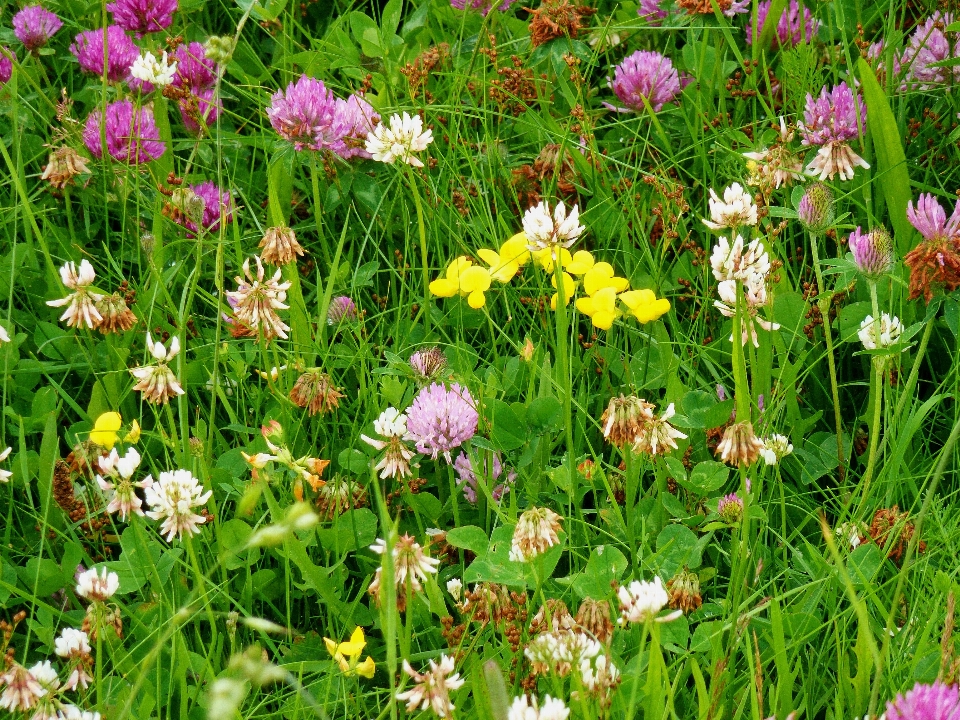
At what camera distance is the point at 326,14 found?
309cm

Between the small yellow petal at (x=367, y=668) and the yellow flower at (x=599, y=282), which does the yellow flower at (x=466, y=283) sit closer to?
the yellow flower at (x=599, y=282)

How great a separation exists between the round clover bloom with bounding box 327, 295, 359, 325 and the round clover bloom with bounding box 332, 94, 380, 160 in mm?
342

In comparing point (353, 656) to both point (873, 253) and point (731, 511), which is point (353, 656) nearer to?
point (731, 511)

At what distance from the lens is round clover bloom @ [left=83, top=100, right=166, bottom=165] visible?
2.51 m

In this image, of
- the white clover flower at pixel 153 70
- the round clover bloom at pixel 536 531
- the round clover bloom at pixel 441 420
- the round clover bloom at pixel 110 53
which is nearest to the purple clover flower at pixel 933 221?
the round clover bloom at pixel 441 420

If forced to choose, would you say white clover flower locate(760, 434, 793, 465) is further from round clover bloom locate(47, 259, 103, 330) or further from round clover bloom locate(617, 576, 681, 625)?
round clover bloom locate(47, 259, 103, 330)

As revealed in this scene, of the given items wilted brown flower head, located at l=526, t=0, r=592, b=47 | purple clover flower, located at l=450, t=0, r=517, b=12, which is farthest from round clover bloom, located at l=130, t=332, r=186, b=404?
purple clover flower, located at l=450, t=0, r=517, b=12

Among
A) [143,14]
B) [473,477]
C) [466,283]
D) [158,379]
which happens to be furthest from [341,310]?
[143,14]

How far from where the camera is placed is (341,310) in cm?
222

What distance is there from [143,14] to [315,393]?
1255 mm

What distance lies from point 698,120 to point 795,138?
25 centimetres

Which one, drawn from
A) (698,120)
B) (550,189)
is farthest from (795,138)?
(550,189)

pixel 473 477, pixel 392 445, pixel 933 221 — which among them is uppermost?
pixel 933 221

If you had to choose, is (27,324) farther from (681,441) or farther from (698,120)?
(698,120)
